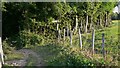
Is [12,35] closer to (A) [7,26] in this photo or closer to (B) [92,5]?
(A) [7,26]

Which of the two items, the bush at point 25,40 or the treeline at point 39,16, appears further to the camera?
the treeline at point 39,16

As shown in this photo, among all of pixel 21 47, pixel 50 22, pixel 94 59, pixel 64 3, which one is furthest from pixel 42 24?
pixel 94 59

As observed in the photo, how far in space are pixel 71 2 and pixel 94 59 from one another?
47.3 ft

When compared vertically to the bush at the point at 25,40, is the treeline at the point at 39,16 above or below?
above

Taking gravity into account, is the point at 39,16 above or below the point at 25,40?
above

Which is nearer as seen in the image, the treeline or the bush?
the bush

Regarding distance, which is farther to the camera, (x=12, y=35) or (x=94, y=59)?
(x=12, y=35)

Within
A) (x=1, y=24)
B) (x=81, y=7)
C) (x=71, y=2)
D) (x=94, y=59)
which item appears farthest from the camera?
(x=81, y=7)

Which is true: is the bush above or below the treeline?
below

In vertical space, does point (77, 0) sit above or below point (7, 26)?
above

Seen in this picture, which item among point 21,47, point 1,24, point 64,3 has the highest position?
point 64,3

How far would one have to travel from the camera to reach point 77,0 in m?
24.6

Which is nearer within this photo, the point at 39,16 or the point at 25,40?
the point at 25,40

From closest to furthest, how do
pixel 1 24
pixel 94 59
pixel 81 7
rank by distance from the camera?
pixel 94 59, pixel 1 24, pixel 81 7
